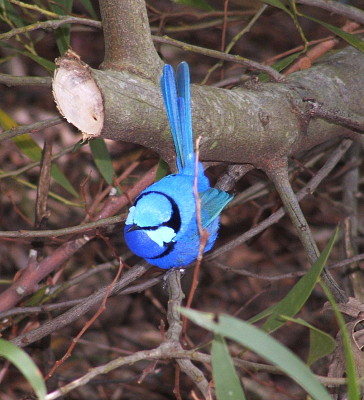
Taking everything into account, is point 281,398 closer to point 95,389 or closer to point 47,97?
point 95,389

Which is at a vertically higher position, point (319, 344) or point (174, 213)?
point (174, 213)

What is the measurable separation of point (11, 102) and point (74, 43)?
2.03ft

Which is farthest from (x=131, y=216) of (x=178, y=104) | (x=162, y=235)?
(x=178, y=104)

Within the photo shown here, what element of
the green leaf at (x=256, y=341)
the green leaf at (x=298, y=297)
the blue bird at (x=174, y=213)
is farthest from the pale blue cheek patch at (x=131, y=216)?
the green leaf at (x=256, y=341)

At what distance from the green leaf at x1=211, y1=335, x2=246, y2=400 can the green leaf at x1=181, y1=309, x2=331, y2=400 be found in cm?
18

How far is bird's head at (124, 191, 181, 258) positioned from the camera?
2.27 m

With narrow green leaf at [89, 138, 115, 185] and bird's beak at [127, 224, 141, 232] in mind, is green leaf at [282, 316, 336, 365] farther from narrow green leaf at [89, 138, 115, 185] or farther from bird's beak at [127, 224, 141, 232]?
narrow green leaf at [89, 138, 115, 185]

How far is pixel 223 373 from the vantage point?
1.45 meters

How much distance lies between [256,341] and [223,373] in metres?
0.26

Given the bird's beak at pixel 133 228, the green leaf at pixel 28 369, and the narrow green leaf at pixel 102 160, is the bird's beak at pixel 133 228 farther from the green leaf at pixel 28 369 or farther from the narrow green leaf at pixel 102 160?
the green leaf at pixel 28 369

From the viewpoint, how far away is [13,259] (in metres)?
4.12

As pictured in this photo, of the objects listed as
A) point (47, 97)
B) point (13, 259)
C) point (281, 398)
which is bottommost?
point (281, 398)

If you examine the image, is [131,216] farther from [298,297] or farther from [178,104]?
[298,297]

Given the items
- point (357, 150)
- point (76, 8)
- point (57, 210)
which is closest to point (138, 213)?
point (357, 150)
